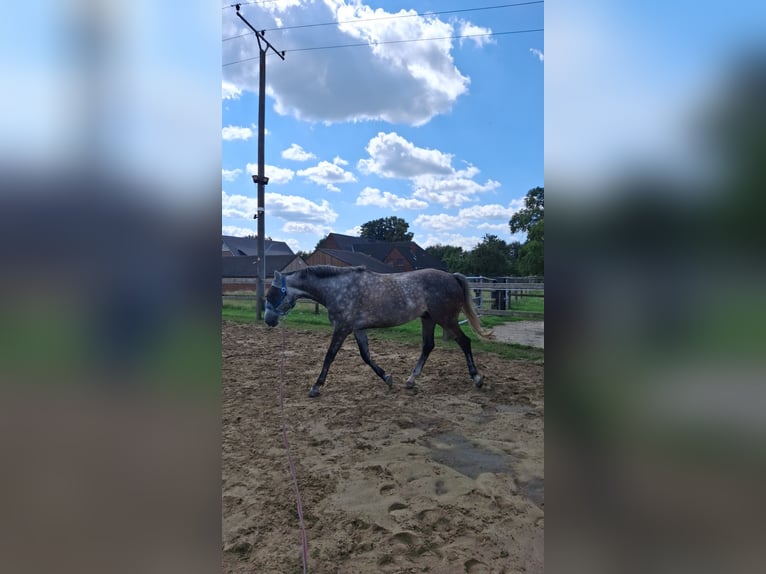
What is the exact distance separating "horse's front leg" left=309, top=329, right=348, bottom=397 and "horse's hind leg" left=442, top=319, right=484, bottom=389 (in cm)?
133

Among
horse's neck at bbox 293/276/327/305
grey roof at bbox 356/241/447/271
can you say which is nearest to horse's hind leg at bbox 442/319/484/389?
horse's neck at bbox 293/276/327/305

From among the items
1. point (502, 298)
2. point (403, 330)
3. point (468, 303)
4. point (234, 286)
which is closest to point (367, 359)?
point (468, 303)

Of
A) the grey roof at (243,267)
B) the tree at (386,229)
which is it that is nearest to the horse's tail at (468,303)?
the grey roof at (243,267)

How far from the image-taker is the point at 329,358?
4.82 meters

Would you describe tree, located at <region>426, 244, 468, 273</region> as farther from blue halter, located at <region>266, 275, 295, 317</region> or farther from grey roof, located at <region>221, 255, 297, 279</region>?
blue halter, located at <region>266, 275, 295, 317</region>

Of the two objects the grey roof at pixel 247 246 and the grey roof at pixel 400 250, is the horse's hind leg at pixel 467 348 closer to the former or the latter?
the grey roof at pixel 400 250

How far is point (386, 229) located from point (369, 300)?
39.4 metres

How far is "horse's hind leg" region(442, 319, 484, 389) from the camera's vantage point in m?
4.91

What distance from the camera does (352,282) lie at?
510cm
